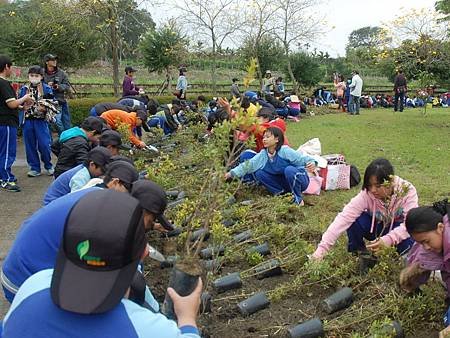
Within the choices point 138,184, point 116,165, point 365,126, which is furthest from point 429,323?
point 365,126

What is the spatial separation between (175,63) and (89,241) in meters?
22.1

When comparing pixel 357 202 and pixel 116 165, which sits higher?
pixel 116 165

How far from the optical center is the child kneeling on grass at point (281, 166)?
5.61 m

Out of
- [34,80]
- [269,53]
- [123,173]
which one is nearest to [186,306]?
[123,173]

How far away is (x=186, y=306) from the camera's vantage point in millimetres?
1778

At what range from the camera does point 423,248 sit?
2.92 meters

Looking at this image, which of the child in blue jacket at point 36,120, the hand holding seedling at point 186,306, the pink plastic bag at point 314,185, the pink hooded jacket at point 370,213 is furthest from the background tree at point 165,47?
the hand holding seedling at point 186,306

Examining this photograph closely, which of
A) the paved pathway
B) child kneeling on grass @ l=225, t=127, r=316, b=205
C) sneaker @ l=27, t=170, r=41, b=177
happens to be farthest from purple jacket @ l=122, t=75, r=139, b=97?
child kneeling on grass @ l=225, t=127, r=316, b=205

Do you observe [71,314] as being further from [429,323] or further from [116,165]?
[429,323]

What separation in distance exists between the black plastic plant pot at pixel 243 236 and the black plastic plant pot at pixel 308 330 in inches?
56.6

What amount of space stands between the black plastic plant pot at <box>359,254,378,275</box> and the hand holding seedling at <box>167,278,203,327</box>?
6.24 ft

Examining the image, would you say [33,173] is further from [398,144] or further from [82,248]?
[398,144]

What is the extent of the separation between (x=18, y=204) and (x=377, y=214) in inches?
164

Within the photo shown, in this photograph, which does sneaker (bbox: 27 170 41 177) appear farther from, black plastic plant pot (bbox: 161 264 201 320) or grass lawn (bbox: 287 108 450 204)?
black plastic plant pot (bbox: 161 264 201 320)
